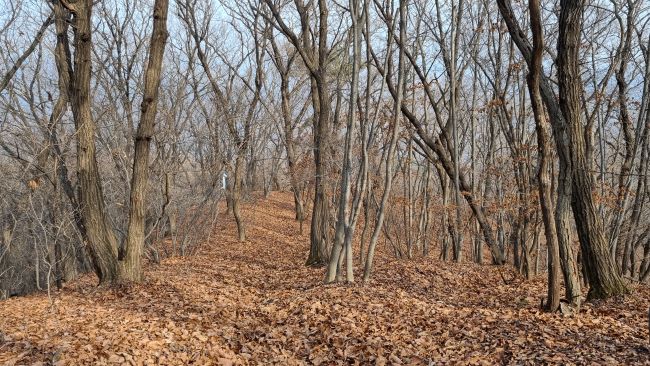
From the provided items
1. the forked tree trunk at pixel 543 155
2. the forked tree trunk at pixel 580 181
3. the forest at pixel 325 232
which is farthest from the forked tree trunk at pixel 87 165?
the forked tree trunk at pixel 580 181

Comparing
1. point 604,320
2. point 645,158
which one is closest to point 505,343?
point 604,320

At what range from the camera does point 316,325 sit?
619 centimetres

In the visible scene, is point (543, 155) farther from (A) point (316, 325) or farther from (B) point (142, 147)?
(B) point (142, 147)

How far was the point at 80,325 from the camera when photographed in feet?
18.7

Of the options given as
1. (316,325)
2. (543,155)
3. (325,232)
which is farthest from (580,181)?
(325,232)

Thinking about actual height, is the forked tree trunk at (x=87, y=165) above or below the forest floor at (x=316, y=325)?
above

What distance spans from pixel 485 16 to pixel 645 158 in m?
4.91

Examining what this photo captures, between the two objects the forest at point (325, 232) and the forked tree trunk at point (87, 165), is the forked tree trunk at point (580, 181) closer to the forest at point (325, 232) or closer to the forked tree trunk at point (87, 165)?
the forest at point (325, 232)

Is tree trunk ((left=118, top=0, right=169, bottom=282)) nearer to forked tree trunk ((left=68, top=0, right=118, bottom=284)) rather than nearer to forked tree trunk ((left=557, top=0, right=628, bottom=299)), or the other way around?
forked tree trunk ((left=68, top=0, right=118, bottom=284))

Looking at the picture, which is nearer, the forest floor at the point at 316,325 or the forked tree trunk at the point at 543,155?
the forest floor at the point at 316,325

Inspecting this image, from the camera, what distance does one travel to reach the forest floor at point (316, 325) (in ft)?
15.8

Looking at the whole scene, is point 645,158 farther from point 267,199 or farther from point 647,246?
point 267,199

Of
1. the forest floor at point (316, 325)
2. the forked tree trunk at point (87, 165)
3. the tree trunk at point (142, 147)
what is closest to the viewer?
the forest floor at point (316, 325)

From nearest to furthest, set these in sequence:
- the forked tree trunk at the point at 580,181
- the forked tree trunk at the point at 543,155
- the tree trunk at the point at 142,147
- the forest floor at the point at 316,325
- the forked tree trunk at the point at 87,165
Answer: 1. the forest floor at the point at 316,325
2. the forked tree trunk at the point at 543,155
3. the forked tree trunk at the point at 580,181
4. the forked tree trunk at the point at 87,165
5. the tree trunk at the point at 142,147
